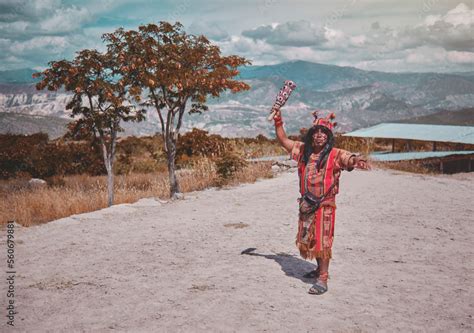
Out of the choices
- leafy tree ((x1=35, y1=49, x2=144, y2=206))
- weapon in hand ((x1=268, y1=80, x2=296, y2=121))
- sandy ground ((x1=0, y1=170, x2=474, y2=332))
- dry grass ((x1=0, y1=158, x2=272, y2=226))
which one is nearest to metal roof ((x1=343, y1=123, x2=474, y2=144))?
dry grass ((x1=0, y1=158, x2=272, y2=226))

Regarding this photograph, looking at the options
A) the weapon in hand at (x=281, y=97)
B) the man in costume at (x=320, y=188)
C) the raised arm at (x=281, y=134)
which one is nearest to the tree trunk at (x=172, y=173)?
the raised arm at (x=281, y=134)

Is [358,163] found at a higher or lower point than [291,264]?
higher

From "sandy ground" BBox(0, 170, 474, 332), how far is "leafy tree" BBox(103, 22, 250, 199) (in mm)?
3024

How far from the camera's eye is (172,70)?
10.7 metres

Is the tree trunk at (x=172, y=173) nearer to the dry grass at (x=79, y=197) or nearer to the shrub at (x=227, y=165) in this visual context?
the dry grass at (x=79, y=197)

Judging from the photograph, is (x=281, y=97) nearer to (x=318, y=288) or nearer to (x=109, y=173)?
(x=318, y=288)

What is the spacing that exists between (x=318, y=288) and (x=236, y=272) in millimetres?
1096

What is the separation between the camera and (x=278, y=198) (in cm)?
1068

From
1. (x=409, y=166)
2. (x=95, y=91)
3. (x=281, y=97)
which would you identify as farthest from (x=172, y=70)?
(x=409, y=166)

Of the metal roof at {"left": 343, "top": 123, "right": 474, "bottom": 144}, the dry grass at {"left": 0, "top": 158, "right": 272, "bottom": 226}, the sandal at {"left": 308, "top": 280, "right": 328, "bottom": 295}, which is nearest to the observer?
the sandal at {"left": 308, "top": 280, "right": 328, "bottom": 295}

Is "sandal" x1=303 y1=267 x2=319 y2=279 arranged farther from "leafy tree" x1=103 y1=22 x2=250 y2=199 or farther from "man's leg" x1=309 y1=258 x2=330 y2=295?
"leafy tree" x1=103 y1=22 x2=250 y2=199

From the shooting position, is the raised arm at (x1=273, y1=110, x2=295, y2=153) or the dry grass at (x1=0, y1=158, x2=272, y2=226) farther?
the dry grass at (x1=0, y1=158, x2=272, y2=226)

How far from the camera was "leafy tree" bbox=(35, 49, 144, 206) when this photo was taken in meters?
10.0

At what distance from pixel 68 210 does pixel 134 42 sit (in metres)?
4.31
